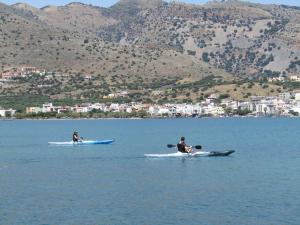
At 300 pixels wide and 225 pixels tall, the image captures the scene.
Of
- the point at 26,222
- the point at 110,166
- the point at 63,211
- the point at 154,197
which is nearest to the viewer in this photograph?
the point at 26,222

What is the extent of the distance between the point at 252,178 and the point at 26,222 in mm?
20070

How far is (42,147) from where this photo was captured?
91875mm

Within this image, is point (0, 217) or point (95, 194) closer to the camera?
point (0, 217)

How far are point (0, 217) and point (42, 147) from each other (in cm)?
5421

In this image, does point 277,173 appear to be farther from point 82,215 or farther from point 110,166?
point 82,215

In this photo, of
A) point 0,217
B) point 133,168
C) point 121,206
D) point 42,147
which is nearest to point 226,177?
point 133,168

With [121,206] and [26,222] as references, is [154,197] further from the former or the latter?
[26,222]

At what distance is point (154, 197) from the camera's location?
4403 cm

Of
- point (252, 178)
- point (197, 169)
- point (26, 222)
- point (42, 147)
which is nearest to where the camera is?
point (26, 222)

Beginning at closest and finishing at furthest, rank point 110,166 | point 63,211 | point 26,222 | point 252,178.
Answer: point 26,222, point 63,211, point 252,178, point 110,166

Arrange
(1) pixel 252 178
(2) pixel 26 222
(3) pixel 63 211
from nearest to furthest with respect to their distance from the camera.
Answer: (2) pixel 26 222 → (3) pixel 63 211 → (1) pixel 252 178

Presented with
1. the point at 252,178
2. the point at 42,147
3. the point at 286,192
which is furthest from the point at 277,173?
the point at 42,147

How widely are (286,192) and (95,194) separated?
33.7ft

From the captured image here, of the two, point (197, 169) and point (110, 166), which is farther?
point (110, 166)
